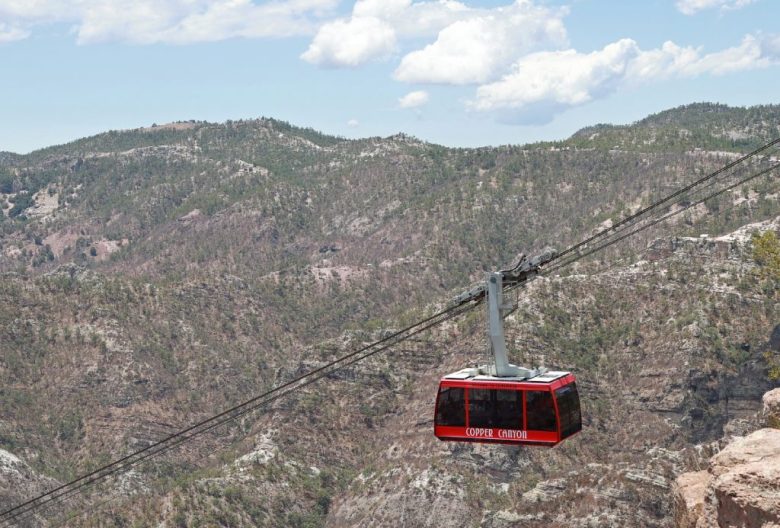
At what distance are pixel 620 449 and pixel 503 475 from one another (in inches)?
539

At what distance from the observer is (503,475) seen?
12438 centimetres

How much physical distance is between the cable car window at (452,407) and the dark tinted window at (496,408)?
0.55 meters

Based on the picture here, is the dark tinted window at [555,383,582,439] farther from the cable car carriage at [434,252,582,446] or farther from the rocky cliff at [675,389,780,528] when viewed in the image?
the rocky cliff at [675,389,780,528]

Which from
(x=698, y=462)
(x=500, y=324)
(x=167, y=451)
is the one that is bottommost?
(x=167, y=451)

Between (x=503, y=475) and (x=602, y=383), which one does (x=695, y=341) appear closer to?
(x=602, y=383)

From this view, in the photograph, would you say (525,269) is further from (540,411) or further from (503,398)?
(540,411)

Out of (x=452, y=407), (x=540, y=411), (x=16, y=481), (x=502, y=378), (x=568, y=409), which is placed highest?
(x=502, y=378)

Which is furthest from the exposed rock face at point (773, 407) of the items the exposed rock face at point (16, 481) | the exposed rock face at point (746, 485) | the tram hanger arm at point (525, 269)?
the exposed rock face at point (16, 481)

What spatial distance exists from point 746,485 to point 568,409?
19.9m

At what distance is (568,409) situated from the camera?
52.5 metres

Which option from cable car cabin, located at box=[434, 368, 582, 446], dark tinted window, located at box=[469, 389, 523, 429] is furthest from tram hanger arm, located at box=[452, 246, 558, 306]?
dark tinted window, located at box=[469, 389, 523, 429]

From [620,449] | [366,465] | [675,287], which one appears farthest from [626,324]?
[366,465]

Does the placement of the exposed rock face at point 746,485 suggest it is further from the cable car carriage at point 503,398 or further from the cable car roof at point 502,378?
the cable car roof at point 502,378

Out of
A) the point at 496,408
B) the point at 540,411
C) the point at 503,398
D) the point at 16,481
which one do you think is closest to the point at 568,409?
the point at 540,411
